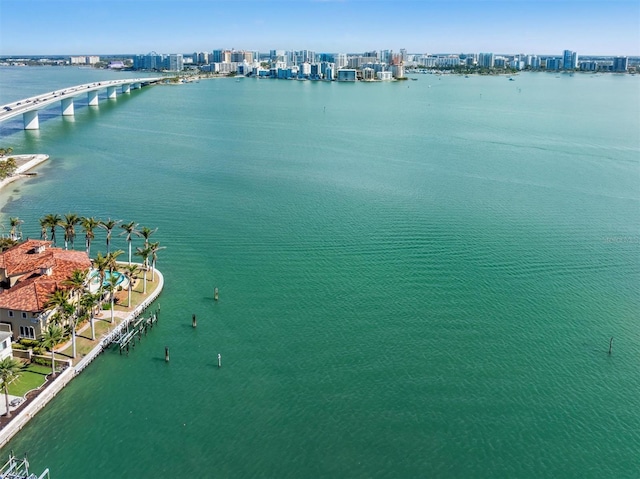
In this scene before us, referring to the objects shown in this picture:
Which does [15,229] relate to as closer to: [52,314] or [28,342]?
[52,314]

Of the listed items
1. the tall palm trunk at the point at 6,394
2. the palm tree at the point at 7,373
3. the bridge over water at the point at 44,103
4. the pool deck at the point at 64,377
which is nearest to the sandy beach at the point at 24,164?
the bridge over water at the point at 44,103

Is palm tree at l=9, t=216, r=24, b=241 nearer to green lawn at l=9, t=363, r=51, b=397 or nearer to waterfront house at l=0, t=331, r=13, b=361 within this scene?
waterfront house at l=0, t=331, r=13, b=361

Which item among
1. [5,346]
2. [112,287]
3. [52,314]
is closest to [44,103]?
[52,314]

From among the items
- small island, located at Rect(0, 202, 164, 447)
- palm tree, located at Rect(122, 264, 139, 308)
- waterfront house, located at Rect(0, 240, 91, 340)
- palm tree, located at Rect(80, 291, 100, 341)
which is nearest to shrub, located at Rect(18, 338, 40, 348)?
small island, located at Rect(0, 202, 164, 447)

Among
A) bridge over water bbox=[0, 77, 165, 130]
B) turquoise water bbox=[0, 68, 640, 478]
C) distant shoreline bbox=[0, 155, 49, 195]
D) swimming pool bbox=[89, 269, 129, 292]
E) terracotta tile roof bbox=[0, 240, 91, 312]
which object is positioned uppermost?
bridge over water bbox=[0, 77, 165, 130]

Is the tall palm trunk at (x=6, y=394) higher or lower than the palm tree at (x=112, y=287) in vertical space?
lower

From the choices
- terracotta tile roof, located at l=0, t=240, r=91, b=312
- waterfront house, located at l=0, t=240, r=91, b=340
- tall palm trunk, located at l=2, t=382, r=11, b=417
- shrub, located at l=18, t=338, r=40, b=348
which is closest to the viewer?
tall palm trunk, located at l=2, t=382, r=11, b=417

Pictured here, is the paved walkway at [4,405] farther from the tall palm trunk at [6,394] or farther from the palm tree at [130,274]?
the palm tree at [130,274]
